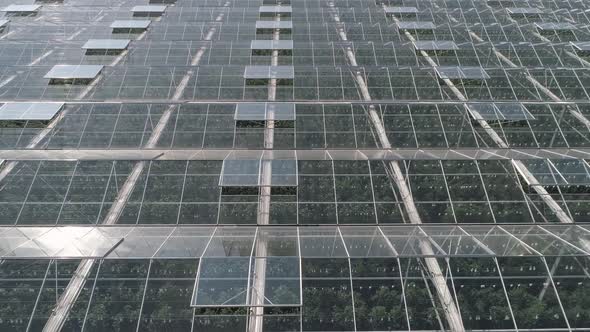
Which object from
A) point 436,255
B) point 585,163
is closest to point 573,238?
point 585,163

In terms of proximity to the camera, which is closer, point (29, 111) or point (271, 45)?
point (29, 111)

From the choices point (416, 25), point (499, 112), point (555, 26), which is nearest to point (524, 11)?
point (555, 26)

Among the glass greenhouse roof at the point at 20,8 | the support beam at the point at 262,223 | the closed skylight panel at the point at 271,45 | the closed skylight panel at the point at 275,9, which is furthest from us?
the glass greenhouse roof at the point at 20,8

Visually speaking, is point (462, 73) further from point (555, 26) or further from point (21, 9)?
point (21, 9)

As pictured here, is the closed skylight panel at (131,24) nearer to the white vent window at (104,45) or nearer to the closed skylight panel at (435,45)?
the white vent window at (104,45)

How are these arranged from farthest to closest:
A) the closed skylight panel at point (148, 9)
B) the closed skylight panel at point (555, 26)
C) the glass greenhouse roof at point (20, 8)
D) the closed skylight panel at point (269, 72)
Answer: the glass greenhouse roof at point (20, 8)
the closed skylight panel at point (148, 9)
the closed skylight panel at point (555, 26)
the closed skylight panel at point (269, 72)

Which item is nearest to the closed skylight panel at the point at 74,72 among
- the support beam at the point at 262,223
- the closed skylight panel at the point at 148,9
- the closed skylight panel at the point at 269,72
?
the closed skylight panel at the point at 269,72
